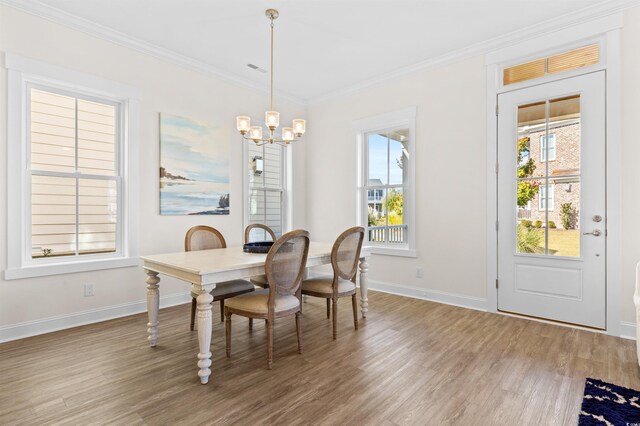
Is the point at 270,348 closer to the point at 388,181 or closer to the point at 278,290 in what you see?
the point at 278,290

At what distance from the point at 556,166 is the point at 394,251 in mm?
2091

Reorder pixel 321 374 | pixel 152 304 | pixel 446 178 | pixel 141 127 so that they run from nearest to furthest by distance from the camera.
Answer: pixel 321 374
pixel 152 304
pixel 141 127
pixel 446 178

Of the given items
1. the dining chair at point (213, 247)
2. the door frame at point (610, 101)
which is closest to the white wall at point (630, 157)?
the door frame at point (610, 101)

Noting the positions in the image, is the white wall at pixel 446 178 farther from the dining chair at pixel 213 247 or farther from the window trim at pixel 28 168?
the window trim at pixel 28 168

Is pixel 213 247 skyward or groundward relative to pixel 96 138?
groundward

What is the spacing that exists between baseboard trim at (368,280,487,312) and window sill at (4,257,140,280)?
10.3ft

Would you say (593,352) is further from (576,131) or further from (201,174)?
(201,174)

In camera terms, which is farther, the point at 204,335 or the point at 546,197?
the point at 546,197

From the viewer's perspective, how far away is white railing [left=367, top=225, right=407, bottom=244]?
185 inches

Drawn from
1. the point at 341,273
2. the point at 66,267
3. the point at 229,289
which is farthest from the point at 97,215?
the point at 341,273

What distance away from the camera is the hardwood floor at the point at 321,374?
75.1 inches

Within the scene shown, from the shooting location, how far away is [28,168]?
3.13 m

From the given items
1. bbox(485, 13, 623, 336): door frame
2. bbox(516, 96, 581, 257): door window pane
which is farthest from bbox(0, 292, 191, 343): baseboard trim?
bbox(485, 13, 623, 336): door frame

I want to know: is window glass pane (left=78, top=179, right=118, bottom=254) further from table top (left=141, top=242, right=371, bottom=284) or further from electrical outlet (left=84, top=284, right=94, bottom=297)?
table top (left=141, top=242, right=371, bottom=284)
